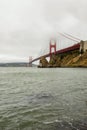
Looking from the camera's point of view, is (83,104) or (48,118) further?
(83,104)

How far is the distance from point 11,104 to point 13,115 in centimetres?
187

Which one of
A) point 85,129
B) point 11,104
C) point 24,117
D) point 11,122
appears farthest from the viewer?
point 11,104

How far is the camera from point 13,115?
7578 mm

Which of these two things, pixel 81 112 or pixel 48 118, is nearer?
pixel 48 118

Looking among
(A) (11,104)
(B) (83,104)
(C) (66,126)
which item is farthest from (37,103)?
(C) (66,126)

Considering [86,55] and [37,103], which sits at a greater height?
[86,55]

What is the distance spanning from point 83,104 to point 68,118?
231 centimetres

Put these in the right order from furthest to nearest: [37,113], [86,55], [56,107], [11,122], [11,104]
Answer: [86,55] → [11,104] → [56,107] → [37,113] → [11,122]

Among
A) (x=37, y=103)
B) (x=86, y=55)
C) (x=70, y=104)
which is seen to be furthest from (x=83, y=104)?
(x=86, y=55)

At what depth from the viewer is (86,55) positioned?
73.5m

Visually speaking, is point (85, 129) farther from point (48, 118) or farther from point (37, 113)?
point (37, 113)

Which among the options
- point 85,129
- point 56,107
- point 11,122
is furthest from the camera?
point 56,107

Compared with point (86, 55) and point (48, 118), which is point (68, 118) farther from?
point (86, 55)

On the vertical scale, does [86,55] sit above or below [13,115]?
above
